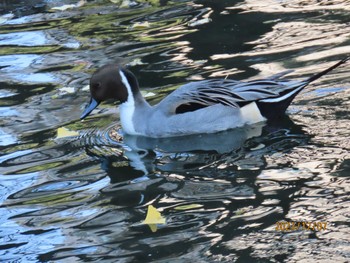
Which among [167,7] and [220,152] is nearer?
[220,152]

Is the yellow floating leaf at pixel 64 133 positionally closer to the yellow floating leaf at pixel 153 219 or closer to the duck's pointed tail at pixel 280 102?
the duck's pointed tail at pixel 280 102

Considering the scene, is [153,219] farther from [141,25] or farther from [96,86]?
[141,25]

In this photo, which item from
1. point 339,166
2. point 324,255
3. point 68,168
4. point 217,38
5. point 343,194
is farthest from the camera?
point 217,38

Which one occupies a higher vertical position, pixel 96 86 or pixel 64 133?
pixel 96 86

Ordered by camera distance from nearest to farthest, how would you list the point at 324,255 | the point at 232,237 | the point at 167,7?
the point at 324,255
the point at 232,237
the point at 167,7

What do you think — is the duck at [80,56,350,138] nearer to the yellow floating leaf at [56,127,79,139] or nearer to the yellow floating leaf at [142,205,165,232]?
the yellow floating leaf at [56,127,79,139]

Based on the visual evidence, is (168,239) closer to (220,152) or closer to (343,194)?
(343,194)

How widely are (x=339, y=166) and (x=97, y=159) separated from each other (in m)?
2.13

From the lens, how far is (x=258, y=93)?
8.47 m

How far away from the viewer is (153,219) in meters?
6.39

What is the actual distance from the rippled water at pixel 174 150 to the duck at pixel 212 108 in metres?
0.12

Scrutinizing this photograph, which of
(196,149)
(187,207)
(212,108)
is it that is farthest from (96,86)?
(187,207)

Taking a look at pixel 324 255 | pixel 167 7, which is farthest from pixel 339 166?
pixel 167 7
